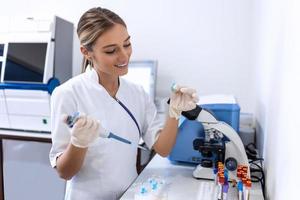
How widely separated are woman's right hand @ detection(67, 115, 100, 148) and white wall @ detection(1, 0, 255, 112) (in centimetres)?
143

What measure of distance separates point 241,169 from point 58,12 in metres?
2.03

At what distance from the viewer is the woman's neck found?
1222 millimetres

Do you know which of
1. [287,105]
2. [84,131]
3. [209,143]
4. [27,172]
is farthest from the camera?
→ [27,172]

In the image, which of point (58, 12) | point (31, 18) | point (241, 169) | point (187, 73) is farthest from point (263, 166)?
point (58, 12)

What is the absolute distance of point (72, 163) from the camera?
3.43 feet

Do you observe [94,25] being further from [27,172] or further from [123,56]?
[27,172]

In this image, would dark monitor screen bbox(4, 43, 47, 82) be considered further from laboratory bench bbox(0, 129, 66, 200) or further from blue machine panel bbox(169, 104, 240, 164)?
blue machine panel bbox(169, 104, 240, 164)

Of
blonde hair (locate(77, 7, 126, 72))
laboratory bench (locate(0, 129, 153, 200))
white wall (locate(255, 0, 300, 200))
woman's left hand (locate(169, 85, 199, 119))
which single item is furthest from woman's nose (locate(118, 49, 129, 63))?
laboratory bench (locate(0, 129, 153, 200))

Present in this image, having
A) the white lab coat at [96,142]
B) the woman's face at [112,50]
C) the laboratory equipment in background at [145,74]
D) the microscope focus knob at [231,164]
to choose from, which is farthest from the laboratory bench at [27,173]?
the microscope focus knob at [231,164]

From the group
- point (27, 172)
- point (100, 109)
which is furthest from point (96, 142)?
point (27, 172)

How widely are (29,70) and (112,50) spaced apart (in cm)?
111

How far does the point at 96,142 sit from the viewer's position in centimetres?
114

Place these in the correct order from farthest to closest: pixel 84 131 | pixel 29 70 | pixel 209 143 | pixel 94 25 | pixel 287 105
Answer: pixel 29 70 < pixel 209 143 < pixel 94 25 < pixel 84 131 < pixel 287 105

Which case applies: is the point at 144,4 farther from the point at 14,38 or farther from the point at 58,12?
the point at 14,38
